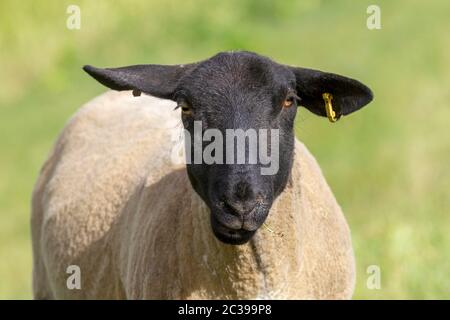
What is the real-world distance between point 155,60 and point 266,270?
20.7m

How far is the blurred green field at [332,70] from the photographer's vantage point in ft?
44.7

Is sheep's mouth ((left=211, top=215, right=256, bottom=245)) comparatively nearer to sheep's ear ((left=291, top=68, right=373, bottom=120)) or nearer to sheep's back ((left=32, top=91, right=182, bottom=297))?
sheep's ear ((left=291, top=68, right=373, bottom=120))

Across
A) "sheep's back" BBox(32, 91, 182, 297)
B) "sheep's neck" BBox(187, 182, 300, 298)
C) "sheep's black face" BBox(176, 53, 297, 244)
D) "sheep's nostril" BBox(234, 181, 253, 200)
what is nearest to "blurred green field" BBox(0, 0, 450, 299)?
"sheep's back" BBox(32, 91, 182, 297)

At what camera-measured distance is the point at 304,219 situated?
281 inches

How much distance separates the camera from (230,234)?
6238mm

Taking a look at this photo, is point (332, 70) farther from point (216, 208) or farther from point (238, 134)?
point (216, 208)

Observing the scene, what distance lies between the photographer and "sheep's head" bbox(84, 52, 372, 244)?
6145mm

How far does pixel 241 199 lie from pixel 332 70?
51.9ft

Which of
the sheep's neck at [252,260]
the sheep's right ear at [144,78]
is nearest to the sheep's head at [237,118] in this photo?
the sheep's right ear at [144,78]

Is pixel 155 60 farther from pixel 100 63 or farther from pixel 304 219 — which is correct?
pixel 304 219

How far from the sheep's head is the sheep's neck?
252 millimetres

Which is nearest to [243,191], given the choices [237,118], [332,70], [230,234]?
[230,234]

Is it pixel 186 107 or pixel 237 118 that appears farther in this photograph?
pixel 186 107

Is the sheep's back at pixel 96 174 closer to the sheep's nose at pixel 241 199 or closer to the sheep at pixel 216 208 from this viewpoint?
the sheep at pixel 216 208
